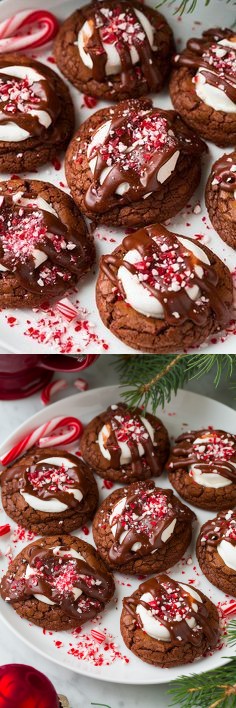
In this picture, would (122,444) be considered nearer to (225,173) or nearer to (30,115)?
(225,173)

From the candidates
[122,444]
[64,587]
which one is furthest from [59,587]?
[122,444]

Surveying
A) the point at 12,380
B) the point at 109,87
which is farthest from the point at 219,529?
the point at 109,87

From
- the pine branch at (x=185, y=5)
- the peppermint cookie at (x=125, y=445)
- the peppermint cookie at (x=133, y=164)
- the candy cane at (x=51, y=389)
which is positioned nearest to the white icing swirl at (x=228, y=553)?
the peppermint cookie at (x=125, y=445)

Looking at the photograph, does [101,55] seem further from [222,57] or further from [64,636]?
[64,636]

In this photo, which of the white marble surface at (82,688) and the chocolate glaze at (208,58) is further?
the white marble surface at (82,688)

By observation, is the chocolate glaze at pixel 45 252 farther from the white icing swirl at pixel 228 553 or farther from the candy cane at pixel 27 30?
the white icing swirl at pixel 228 553

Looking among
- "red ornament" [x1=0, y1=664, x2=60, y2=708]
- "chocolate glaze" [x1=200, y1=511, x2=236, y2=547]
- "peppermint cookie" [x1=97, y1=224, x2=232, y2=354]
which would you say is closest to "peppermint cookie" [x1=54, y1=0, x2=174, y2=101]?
"peppermint cookie" [x1=97, y1=224, x2=232, y2=354]

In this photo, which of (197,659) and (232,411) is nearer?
(197,659)
